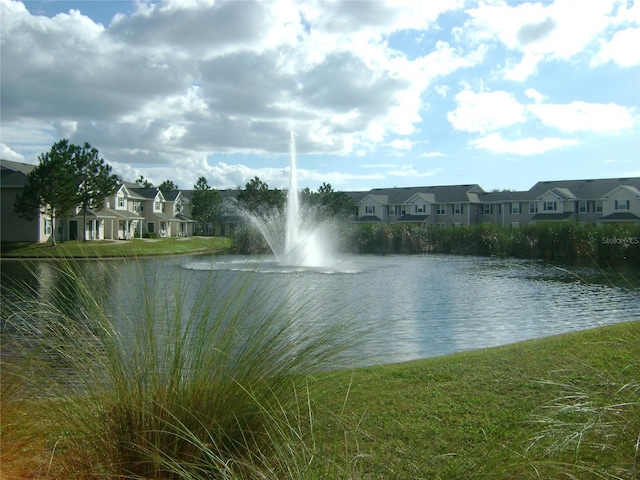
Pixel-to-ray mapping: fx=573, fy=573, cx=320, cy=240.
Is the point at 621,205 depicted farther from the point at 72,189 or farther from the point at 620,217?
the point at 72,189

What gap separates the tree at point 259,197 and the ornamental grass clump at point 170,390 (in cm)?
5724

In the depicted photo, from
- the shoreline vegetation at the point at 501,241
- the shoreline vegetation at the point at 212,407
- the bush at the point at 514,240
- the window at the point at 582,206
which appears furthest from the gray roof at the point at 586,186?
the shoreline vegetation at the point at 212,407

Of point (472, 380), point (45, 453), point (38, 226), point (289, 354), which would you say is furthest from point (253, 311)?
point (38, 226)

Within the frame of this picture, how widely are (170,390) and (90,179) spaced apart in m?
50.1

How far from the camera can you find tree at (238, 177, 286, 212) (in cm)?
6191

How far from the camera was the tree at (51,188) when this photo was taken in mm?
44594

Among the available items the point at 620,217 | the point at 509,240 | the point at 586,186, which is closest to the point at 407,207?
the point at 586,186

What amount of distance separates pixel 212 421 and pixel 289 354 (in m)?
0.68

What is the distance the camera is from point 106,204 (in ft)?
188

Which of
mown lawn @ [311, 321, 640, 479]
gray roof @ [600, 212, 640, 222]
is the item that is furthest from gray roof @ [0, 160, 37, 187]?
gray roof @ [600, 212, 640, 222]

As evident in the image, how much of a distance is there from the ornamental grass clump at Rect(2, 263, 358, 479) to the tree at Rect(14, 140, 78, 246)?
4462 centimetres

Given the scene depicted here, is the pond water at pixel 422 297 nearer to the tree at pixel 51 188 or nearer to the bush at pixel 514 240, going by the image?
the bush at pixel 514 240

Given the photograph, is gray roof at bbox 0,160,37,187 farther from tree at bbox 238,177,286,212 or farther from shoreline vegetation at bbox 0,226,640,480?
shoreline vegetation at bbox 0,226,640,480

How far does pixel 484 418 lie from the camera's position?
5.26 m
